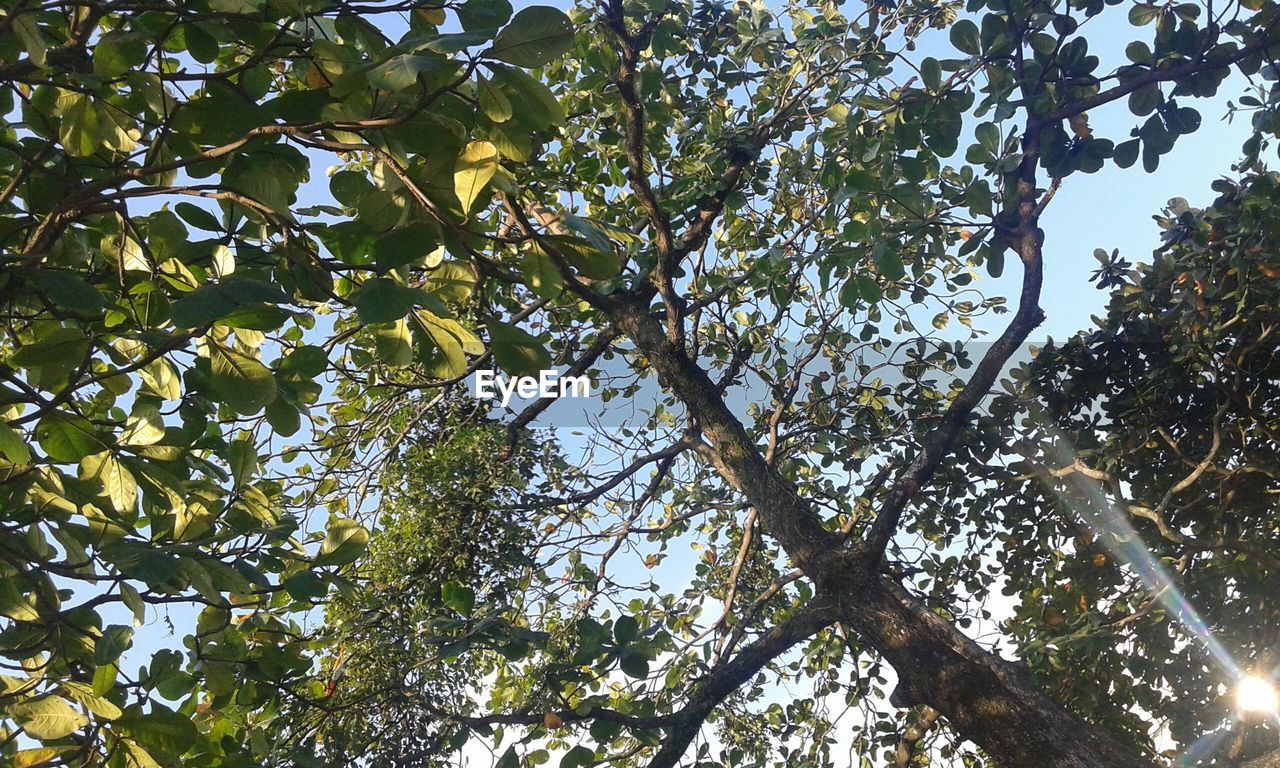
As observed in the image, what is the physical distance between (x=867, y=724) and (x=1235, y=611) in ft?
4.33

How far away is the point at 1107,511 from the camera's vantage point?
2955 millimetres

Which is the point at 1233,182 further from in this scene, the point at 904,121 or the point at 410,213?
the point at 410,213

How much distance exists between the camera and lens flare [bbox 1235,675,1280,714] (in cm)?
238

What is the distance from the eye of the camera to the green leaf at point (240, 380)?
1.33m

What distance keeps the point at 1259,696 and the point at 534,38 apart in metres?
2.54

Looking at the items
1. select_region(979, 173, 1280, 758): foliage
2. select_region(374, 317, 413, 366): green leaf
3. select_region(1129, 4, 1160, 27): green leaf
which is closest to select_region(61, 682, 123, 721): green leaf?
select_region(374, 317, 413, 366): green leaf

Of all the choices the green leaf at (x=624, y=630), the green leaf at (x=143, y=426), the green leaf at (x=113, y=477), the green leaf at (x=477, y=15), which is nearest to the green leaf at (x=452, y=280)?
the green leaf at (x=477, y=15)

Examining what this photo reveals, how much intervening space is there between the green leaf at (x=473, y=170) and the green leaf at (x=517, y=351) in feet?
0.59

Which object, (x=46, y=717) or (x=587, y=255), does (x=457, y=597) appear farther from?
(x=587, y=255)

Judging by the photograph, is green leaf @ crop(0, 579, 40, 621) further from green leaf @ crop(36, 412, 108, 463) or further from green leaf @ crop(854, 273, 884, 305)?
green leaf @ crop(854, 273, 884, 305)

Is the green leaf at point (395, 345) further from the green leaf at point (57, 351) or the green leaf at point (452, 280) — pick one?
the green leaf at point (57, 351)

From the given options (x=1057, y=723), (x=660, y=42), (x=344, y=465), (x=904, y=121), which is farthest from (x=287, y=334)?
(x=1057, y=723)

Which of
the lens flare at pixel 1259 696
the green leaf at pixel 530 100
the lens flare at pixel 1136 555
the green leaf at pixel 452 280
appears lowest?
the lens flare at pixel 1259 696

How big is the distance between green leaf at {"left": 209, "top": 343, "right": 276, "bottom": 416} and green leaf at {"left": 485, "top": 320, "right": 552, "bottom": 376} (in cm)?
36
